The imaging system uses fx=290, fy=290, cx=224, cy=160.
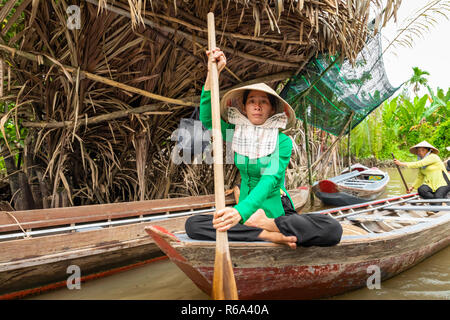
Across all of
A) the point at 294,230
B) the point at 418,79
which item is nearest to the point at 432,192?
the point at 294,230

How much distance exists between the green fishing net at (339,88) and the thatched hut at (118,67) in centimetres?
25

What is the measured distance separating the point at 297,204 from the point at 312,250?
2431mm

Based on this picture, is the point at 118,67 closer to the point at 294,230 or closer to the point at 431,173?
the point at 294,230

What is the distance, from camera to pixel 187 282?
92.0 inches

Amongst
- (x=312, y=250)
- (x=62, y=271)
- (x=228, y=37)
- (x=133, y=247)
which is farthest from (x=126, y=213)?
(x=228, y=37)

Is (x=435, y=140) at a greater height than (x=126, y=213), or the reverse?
(x=435, y=140)

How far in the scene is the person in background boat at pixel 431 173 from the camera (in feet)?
14.1

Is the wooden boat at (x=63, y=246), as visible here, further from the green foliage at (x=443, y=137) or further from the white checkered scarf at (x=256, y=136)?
the green foliage at (x=443, y=137)

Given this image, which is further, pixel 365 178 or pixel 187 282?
pixel 365 178

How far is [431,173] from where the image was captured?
4383 millimetres
